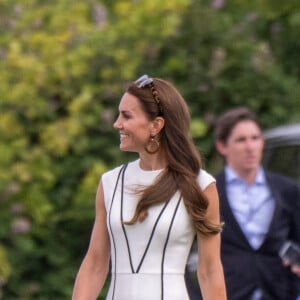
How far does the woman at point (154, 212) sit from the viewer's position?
454 centimetres

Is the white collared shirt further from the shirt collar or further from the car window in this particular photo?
the car window

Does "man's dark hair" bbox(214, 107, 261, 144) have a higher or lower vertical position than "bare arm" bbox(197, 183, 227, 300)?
higher

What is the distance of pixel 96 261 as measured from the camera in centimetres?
477

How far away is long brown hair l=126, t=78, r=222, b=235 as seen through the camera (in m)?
4.55

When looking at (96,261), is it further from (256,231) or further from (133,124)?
(256,231)

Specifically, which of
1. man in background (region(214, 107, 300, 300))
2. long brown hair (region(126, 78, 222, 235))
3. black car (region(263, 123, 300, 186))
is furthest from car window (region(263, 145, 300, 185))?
long brown hair (region(126, 78, 222, 235))

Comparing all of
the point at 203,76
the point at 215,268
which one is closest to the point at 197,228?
the point at 215,268

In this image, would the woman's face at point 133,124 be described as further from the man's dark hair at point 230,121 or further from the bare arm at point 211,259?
the man's dark hair at point 230,121

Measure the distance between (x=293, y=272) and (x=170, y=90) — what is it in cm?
220

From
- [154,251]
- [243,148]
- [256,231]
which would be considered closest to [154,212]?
[154,251]

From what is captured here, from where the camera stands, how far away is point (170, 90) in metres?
4.68

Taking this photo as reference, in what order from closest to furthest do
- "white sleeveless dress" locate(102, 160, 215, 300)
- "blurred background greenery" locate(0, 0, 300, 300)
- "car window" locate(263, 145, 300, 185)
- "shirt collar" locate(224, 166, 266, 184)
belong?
"white sleeveless dress" locate(102, 160, 215, 300)
"shirt collar" locate(224, 166, 266, 184)
"car window" locate(263, 145, 300, 185)
"blurred background greenery" locate(0, 0, 300, 300)

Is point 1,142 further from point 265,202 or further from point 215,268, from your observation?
point 215,268

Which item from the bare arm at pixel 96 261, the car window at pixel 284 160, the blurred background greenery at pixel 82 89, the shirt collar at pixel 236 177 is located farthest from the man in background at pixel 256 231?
the blurred background greenery at pixel 82 89
